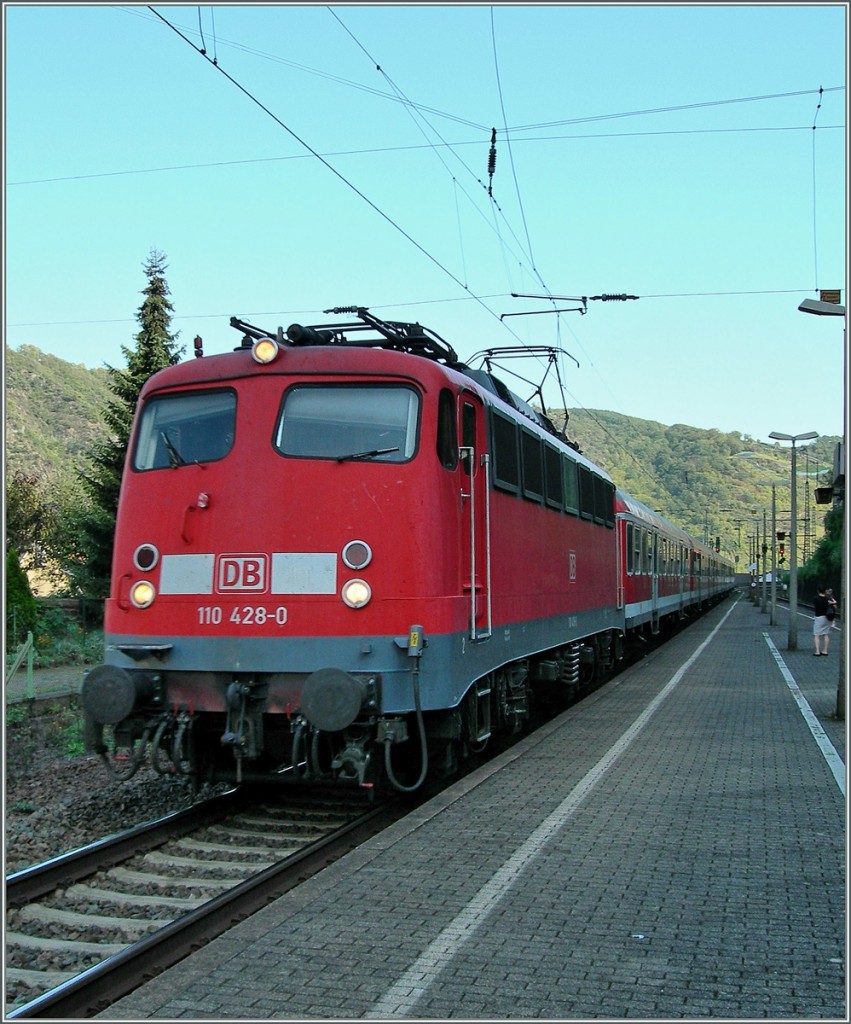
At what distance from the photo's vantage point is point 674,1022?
14.6 feet

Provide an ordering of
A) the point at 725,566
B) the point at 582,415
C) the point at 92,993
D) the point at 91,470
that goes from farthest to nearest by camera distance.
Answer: the point at 582,415 < the point at 725,566 < the point at 91,470 < the point at 92,993

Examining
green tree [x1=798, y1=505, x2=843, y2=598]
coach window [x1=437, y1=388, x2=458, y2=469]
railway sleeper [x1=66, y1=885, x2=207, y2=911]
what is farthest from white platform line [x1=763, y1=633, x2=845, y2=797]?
green tree [x1=798, y1=505, x2=843, y2=598]

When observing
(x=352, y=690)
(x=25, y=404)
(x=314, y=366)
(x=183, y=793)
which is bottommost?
(x=183, y=793)

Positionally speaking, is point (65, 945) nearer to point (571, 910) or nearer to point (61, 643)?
point (571, 910)

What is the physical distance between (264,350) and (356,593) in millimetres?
2014

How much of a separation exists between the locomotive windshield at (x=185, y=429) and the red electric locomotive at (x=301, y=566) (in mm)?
17

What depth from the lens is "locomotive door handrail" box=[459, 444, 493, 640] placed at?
8.60 m

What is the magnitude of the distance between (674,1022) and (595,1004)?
335 mm

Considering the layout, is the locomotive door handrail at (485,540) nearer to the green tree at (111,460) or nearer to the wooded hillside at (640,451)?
the green tree at (111,460)

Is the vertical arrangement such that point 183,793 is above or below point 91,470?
below

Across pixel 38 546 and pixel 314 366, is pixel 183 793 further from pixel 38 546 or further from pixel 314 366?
pixel 38 546

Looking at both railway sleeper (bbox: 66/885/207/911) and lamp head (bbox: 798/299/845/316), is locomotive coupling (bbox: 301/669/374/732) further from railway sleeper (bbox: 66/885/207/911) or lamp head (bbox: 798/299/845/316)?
lamp head (bbox: 798/299/845/316)

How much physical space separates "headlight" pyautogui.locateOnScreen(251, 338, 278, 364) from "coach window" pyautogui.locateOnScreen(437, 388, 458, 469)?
1.29m

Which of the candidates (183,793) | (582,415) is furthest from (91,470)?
(582,415)
